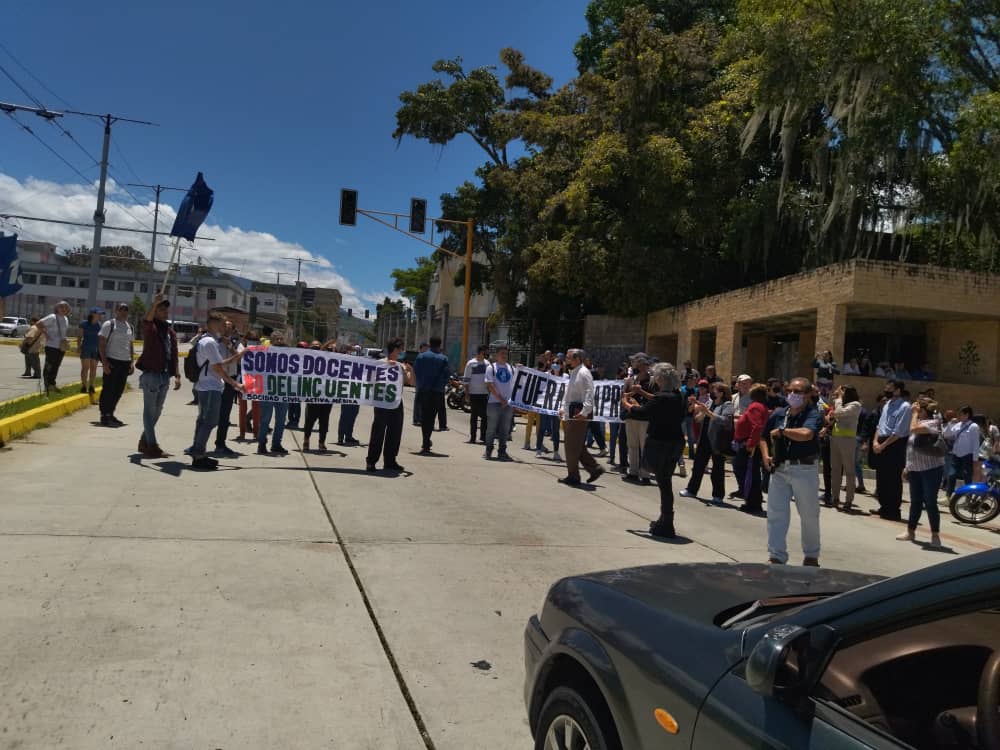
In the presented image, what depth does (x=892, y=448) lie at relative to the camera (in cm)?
1041

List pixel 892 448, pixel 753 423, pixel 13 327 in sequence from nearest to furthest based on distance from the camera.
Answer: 1. pixel 753 423
2. pixel 892 448
3. pixel 13 327

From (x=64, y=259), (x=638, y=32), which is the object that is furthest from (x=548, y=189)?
(x=64, y=259)

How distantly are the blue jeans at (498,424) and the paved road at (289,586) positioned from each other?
8.18 feet

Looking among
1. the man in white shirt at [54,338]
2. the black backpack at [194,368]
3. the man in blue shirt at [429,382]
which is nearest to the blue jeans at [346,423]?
the man in blue shirt at [429,382]

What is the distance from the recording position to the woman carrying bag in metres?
7.86

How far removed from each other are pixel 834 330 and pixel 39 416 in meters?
16.6

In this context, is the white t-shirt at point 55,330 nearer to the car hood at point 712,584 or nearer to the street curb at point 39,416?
the street curb at point 39,416

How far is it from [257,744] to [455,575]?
2.68m

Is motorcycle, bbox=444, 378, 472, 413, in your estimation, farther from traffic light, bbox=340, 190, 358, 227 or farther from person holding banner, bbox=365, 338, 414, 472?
person holding banner, bbox=365, 338, 414, 472

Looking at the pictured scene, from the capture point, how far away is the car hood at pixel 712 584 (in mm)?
2752

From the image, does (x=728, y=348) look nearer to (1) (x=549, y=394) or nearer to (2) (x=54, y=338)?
(1) (x=549, y=394)

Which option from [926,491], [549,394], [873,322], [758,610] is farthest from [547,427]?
[873,322]

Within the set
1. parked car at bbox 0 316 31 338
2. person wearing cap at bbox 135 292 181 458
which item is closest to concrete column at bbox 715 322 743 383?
person wearing cap at bbox 135 292 181 458

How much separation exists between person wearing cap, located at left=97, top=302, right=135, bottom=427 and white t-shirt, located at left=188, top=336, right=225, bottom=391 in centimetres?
289
